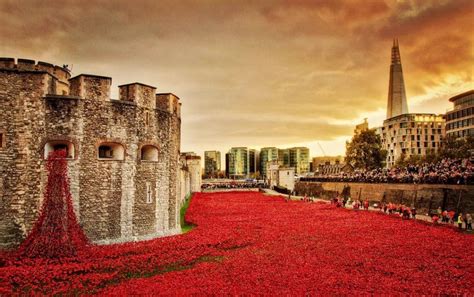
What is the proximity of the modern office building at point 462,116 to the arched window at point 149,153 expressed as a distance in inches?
3618

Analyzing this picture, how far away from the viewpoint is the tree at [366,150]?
78.0 m

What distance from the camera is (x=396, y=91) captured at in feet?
545

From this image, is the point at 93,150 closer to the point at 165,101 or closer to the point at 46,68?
the point at 165,101

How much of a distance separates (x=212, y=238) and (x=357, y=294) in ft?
36.9

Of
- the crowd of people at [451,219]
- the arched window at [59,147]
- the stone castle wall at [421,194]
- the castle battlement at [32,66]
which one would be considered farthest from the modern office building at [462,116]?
the arched window at [59,147]

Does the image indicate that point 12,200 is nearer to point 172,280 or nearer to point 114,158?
point 114,158

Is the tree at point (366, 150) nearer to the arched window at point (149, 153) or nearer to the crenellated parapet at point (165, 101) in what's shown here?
the crenellated parapet at point (165, 101)

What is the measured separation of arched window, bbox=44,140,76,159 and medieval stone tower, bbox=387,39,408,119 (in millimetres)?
168086

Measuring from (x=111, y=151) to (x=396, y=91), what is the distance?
6795 inches

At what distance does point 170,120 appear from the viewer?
78.1 feet

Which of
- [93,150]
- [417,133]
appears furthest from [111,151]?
[417,133]

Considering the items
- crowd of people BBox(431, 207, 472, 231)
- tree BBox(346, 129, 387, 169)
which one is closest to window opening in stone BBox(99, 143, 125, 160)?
crowd of people BBox(431, 207, 472, 231)

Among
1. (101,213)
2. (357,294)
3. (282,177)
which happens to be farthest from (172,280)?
(282,177)

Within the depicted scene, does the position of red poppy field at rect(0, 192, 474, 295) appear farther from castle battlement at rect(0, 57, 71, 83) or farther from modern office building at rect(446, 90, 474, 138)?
modern office building at rect(446, 90, 474, 138)
